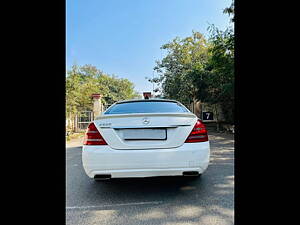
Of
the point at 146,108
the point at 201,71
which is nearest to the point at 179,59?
the point at 201,71

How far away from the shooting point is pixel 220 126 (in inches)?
416

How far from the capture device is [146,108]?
95.5 inches

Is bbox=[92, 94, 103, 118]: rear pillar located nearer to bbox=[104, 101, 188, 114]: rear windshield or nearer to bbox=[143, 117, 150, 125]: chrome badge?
bbox=[104, 101, 188, 114]: rear windshield

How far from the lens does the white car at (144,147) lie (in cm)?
195

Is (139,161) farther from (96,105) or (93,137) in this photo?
(96,105)

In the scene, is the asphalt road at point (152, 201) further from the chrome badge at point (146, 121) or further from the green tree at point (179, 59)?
the green tree at point (179, 59)

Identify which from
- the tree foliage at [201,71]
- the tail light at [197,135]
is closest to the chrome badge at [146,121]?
the tail light at [197,135]

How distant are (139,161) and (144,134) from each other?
29cm
